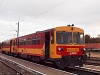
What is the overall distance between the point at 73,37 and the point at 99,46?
76.6 meters

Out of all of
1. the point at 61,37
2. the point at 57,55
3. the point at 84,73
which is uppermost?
the point at 61,37

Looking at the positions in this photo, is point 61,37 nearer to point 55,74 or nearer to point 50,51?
point 50,51

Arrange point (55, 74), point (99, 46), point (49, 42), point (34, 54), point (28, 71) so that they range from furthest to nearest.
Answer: point (99, 46) → point (34, 54) → point (49, 42) → point (28, 71) → point (55, 74)

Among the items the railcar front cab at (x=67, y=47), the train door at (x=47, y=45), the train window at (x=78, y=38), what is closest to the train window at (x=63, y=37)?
the railcar front cab at (x=67, y=47)

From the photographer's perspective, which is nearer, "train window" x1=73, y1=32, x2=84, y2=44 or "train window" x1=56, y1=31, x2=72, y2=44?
"train window" x1=56, y1=31, x2=72, y2=44

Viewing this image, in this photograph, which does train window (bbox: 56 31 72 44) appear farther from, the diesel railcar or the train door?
the train door

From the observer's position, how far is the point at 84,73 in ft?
52.3

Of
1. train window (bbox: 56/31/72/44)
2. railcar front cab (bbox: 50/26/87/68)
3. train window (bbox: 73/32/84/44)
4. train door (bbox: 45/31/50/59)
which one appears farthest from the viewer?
train door (bbox: 45/31/50/59)

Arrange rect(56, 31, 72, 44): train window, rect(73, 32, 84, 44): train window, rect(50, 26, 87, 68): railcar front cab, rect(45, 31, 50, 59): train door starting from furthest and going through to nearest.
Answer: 1. rect(45, 31, 50, 59): train door
2. rect(73, 32, 84, 44): train window
3. rect(56, 31, 72, 44): train window
4. rect(50, 26, 87, 68): railcar front cab

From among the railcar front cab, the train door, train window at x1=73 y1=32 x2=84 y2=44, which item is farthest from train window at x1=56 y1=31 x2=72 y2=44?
the train door

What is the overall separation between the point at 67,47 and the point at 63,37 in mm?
779

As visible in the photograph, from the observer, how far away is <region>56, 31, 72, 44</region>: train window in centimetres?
1766

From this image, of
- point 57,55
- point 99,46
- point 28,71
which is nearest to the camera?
point 28,71

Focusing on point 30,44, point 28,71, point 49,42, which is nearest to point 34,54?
point 30,44
